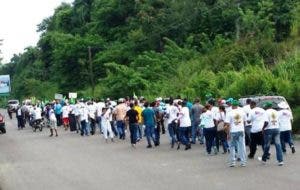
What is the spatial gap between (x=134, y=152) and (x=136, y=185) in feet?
27.6

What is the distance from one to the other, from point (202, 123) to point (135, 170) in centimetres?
369

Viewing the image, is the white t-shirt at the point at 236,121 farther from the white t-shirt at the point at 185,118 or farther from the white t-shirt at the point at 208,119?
the white t-shirt at the point at 185,118

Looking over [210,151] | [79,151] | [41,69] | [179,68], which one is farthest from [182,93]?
[41,69]

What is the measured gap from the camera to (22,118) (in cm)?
Result: 4669

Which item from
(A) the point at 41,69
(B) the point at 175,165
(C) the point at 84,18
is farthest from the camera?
(A) the point at 41,69

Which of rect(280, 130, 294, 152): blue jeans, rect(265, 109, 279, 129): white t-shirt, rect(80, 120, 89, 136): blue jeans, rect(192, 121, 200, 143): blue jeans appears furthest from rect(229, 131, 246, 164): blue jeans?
rect(80, 120, 89, 136): blue jeans

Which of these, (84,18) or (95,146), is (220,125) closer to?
(95,146)

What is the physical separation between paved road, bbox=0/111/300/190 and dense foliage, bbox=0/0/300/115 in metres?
9.35

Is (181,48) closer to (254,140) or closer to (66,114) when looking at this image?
(66,114)

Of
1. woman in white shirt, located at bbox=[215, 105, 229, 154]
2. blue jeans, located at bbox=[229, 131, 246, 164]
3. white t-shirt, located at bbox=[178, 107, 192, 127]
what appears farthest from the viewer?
white t-shirt, located at bbox=[178, 107, 192, 127]

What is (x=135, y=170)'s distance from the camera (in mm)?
17531

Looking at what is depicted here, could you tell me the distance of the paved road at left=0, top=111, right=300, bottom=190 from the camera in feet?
47.5

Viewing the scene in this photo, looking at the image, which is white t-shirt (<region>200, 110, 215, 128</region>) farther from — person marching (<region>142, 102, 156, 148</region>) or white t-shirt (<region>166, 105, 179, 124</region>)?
person marching (<region>142, 102, 156, 148</region>)

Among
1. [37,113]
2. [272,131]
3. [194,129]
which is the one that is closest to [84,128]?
[37,113]
